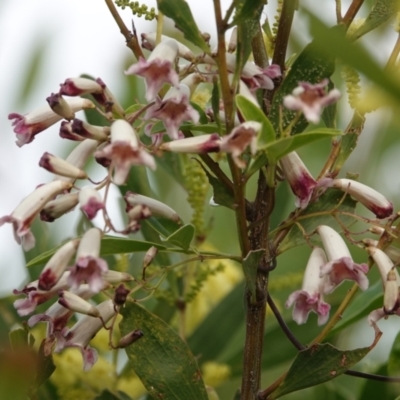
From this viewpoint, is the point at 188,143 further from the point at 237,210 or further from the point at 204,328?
the point at 204,328

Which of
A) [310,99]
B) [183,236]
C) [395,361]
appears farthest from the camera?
[395,361]

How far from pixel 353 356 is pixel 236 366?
34 cm

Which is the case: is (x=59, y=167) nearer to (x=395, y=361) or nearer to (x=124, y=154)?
(x=124, y=154)

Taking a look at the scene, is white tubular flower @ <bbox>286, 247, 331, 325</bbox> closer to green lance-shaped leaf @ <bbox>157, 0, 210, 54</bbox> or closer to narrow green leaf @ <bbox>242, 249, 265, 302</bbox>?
narrow green leaf @ <bbox>242, 249, 265, 302</bbox>

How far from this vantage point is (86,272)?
0.45 m

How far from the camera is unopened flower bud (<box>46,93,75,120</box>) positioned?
1.56ft

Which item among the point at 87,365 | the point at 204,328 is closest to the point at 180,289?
the point at 204,328

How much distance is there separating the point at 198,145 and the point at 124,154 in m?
0.05

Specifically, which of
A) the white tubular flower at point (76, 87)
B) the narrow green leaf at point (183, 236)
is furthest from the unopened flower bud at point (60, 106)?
the narrow green leaf at point (183, 236)

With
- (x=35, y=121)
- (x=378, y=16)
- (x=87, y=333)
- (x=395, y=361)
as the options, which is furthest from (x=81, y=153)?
(x=395, y=361)

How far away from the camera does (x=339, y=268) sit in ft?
1.70

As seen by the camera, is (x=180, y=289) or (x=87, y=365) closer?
(x=87, y=365)

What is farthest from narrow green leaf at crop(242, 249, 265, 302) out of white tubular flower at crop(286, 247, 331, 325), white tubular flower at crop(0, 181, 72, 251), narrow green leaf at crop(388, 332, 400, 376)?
narrow green leaf at crop(388, 332, 400, 376)

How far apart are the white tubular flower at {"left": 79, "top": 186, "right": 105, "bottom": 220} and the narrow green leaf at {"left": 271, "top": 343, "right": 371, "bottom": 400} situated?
209 millimetres
